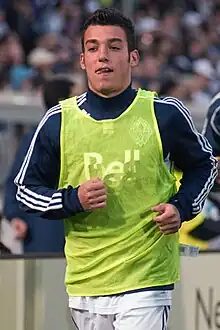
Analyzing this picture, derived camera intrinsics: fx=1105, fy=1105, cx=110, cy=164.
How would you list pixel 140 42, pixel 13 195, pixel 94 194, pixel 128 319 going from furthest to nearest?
pixel 140 42 → pixel 13 195 → pixel 128 319 → pixel 94 194

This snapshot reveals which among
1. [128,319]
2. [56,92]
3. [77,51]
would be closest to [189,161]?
[128,319]

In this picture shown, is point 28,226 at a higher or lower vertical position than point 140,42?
lower

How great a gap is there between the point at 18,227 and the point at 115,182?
2.84 m

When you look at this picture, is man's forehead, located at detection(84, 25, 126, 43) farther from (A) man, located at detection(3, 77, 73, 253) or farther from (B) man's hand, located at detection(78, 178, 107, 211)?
(A) man, located at detection(3, 77, 73, 253)

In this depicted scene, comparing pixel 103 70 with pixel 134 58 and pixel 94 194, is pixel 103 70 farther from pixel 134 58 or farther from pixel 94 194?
pixel 94 194

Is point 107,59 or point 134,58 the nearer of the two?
point 107,59

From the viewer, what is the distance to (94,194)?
4.23 meters

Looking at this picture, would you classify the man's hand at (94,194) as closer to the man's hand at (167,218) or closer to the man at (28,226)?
the man's hand at (167,218)

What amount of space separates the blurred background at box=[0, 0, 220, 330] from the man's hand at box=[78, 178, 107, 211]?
7.43m

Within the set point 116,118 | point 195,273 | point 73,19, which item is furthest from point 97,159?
point 73,19

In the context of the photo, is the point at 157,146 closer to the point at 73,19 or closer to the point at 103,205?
the point at 103,205

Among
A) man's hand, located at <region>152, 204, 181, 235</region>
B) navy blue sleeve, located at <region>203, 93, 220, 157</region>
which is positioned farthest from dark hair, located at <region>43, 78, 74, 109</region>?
man's hand, located at <region>152, 204, 181, 235</region>

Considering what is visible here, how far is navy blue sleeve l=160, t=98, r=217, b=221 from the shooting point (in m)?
4.46

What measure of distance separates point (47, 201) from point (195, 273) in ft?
6.73
